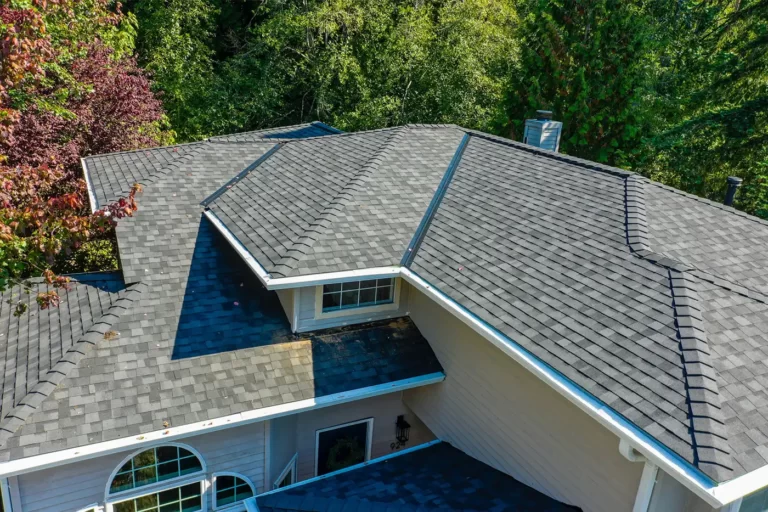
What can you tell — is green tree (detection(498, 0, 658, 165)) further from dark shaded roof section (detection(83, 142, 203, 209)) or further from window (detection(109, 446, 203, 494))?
window (detection(109, 446, 203, 494))

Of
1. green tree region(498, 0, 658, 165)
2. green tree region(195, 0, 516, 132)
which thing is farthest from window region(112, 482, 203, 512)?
green tree region(195, 0, 516, 132)

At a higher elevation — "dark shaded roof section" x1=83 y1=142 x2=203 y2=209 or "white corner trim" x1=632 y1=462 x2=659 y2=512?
"dark shaded roof section" x1=83 y1=142 x2=203 y2=209

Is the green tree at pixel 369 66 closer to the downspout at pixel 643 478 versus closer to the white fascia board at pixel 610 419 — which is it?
the white fascia board at pixel 610 419

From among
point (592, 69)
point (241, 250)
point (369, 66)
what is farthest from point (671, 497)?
point (369, 66)

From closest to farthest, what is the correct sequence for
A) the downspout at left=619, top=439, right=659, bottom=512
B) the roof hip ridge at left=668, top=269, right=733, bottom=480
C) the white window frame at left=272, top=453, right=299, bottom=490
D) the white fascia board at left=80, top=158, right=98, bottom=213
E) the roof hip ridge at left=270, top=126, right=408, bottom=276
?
the roof hip ridge at left=668, top=269, right=733, bottom=480
the downspout at left=619, top=439, right=659, bottom=512
the roof hip ridge at left=270, top=126, right=408, bottom=276
the white window frame at left=272, top=453, right=299, bottom=490
the white fascia board at left=80, top=158, right=98, bottom=213

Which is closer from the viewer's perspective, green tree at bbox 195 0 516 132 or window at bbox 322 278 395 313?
window at bbox 322 278 395 313

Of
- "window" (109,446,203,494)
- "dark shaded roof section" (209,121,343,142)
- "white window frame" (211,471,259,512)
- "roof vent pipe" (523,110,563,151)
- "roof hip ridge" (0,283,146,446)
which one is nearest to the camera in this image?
"roof hip ridge" (0,283,146,446)
